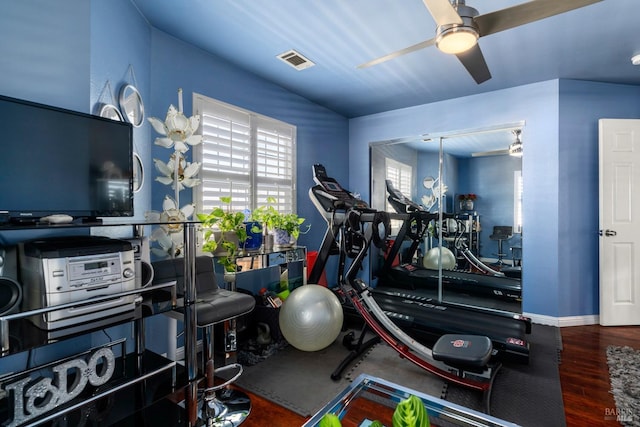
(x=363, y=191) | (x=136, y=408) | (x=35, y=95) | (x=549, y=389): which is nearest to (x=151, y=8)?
(x=35, y=95)

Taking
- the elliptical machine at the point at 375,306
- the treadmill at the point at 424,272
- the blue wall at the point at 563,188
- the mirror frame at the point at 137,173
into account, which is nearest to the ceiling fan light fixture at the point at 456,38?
the elliptical machine at the point at 375,306

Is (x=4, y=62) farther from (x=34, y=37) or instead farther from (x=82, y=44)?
(x=82, y=44)

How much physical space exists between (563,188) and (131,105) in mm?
4152

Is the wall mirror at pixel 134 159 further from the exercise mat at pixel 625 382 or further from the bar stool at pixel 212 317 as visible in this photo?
the exercise mat at pixel 625 382

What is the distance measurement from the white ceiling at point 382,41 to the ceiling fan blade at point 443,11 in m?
0.74

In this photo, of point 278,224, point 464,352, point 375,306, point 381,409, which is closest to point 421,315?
point 375,306

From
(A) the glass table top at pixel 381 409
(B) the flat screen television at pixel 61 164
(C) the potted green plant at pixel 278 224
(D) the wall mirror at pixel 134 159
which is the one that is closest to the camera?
(B) the flat screen television at pixel 61 164

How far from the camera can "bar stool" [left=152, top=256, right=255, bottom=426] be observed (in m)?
1.78

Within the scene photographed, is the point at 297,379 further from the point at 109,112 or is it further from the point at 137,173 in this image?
the point at 109,112

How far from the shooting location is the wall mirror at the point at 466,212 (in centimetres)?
375

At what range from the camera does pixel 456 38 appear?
166 centimetres

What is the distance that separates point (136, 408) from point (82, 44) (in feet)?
6.11

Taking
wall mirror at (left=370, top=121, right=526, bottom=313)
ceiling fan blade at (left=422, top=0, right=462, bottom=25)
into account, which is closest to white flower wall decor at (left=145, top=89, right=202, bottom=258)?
ceiling fan blade at (left=422, top=0, right=462, bottom=25)

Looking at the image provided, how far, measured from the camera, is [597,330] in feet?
10.8
